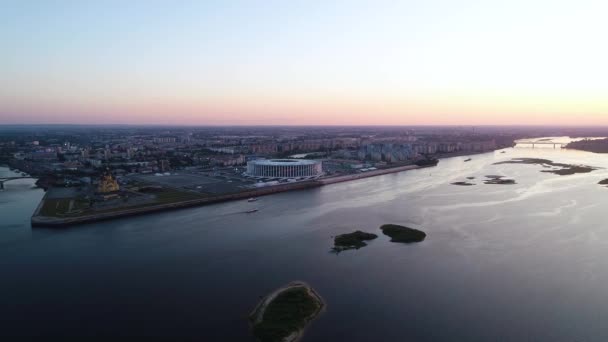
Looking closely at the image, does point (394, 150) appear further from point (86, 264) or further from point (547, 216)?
point (86, 264)

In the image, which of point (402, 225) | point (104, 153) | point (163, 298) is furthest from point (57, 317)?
point (104, 153)

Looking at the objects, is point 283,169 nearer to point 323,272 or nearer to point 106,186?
point 106,186

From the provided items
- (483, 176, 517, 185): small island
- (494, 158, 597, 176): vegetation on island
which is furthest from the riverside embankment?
(494, 158, 597, 176): vegetation on island

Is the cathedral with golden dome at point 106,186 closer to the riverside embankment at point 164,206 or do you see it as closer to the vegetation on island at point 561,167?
the riverside embankment at point 164,206

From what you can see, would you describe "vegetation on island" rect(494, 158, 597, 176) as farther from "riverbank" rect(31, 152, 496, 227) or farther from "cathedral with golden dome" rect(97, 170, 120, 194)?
"cathedral with golden dome" rect(97, 170, 120, 194)

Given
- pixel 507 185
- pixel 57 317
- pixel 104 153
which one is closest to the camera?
pixel 57 317

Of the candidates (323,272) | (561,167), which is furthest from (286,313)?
(561,167)
